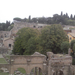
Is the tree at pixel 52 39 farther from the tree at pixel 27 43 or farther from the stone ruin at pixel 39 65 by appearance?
the stone ruin at pixel 39 65

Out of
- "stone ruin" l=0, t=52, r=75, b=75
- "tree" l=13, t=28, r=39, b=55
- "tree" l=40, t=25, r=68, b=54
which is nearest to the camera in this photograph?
"stone ruin" l=0, t=52, r=75, b=75

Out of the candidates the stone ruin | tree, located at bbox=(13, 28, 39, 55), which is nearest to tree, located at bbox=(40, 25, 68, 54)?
tree, located at bbox=(13, 28, 39, 55)

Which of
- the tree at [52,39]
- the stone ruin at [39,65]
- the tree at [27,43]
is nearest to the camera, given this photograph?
the stone ruin at [39,65]

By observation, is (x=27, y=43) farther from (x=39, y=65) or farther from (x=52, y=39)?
(x=39, y=65)

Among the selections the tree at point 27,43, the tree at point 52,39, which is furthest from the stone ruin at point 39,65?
the tree at point 27,43

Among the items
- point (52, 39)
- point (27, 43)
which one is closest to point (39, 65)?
point (52, 39)

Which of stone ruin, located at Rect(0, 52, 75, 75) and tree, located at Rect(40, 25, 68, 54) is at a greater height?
tree, located at Rect(40, 25, 68, 54)

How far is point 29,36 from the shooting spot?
3866cm

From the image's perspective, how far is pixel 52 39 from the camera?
30141mm

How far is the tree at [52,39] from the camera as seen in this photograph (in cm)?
3017

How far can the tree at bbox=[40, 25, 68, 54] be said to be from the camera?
30.2 metres

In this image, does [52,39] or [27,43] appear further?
[27,43]

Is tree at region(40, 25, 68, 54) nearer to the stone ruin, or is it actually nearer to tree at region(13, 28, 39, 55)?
tree at region(13, 28, 39, 55)

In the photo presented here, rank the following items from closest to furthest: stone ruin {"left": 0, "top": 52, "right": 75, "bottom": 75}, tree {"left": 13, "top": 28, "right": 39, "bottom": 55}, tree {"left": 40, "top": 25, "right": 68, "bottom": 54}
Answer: stone ruin {"left": 0, "top": 52, "right": 75, "bottom": 75} < tree {"left": 40, "top": 25, "right": 68, "bottom": 54} < tree {"left": 13, "top": 28, "right": 39, "bottom": 55}
